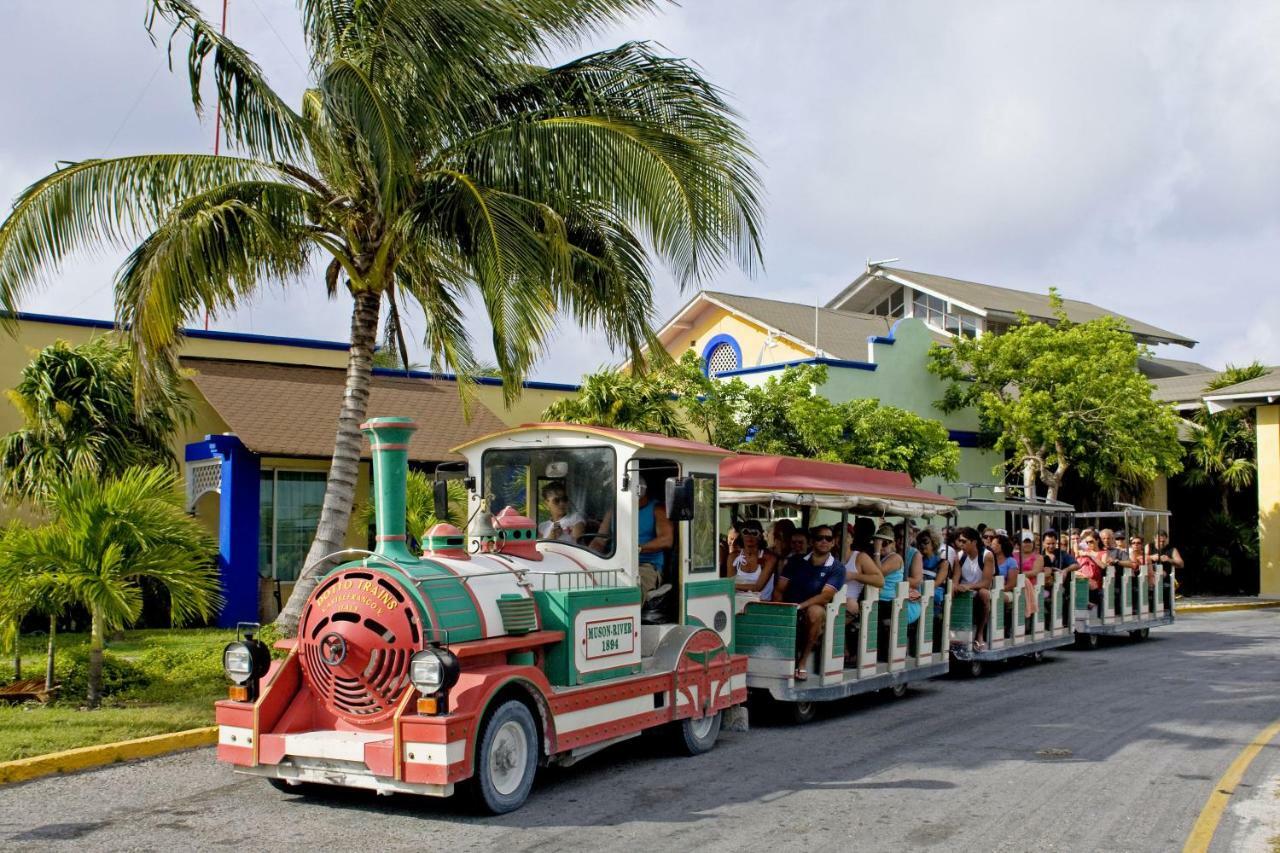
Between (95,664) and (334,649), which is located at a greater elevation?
(334,649)

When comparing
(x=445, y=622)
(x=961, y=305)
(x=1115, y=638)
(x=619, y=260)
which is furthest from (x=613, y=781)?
(x=961, y=305)

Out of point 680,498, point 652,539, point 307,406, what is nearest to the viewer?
point 680,498

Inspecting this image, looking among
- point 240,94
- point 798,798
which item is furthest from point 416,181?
point 798,798

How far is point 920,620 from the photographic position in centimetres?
1258

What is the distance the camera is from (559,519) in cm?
891

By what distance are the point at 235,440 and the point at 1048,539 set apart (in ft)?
38.3

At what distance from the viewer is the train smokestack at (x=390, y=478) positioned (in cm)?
738

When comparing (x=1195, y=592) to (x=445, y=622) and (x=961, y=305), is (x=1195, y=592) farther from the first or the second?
(x=445, y=622)

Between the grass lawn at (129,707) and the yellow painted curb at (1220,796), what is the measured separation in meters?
7.20

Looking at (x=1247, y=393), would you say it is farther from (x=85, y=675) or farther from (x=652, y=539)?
(x=85, y=675)

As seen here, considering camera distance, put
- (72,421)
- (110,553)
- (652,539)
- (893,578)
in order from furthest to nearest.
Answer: (72,421) < (893,578) < (110,553) < (652,539)

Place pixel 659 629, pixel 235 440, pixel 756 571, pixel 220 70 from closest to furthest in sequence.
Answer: pixel 659 629
pixel 220 70
pixel 756 571
pixel 235 440

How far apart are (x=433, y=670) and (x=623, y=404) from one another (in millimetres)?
11383

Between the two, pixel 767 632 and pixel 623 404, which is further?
pixel 623 404
